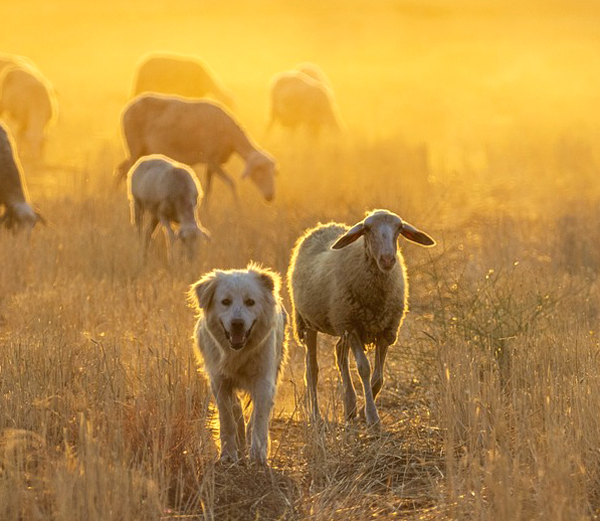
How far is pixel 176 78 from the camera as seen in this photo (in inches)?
1112

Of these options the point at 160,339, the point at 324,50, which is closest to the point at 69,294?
the point at 160,339

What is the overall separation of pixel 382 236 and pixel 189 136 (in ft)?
34.8

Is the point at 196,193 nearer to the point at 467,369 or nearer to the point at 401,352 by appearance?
the point at 401,352

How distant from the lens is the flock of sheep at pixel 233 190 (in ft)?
25.0

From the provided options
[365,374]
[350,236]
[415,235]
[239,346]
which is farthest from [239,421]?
[415,235]

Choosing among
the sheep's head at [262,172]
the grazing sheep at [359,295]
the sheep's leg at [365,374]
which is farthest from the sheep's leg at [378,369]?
the sheep's head at [262,172]

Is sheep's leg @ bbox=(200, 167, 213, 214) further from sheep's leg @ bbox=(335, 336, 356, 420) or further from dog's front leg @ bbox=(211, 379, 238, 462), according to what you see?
dog's front leg @ bbox=(211, 379, 238, 462)

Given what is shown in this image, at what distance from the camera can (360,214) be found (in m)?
13.7

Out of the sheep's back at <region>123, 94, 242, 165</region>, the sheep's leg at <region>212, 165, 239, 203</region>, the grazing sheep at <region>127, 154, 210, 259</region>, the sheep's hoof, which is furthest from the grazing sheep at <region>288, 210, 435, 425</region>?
the sheep's back at <region>123, 94, 242, 165</region>

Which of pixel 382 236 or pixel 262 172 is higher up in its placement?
pixel 262 172

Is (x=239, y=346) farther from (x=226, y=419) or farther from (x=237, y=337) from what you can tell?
(x=226, y=419)

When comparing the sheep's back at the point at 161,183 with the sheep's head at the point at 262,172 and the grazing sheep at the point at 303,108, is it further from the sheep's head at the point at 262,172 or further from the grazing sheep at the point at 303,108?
the grazing sheep at the point at 303,108

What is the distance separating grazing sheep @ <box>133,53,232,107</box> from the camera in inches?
1093

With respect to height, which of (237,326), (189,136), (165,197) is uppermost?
(189,136)
